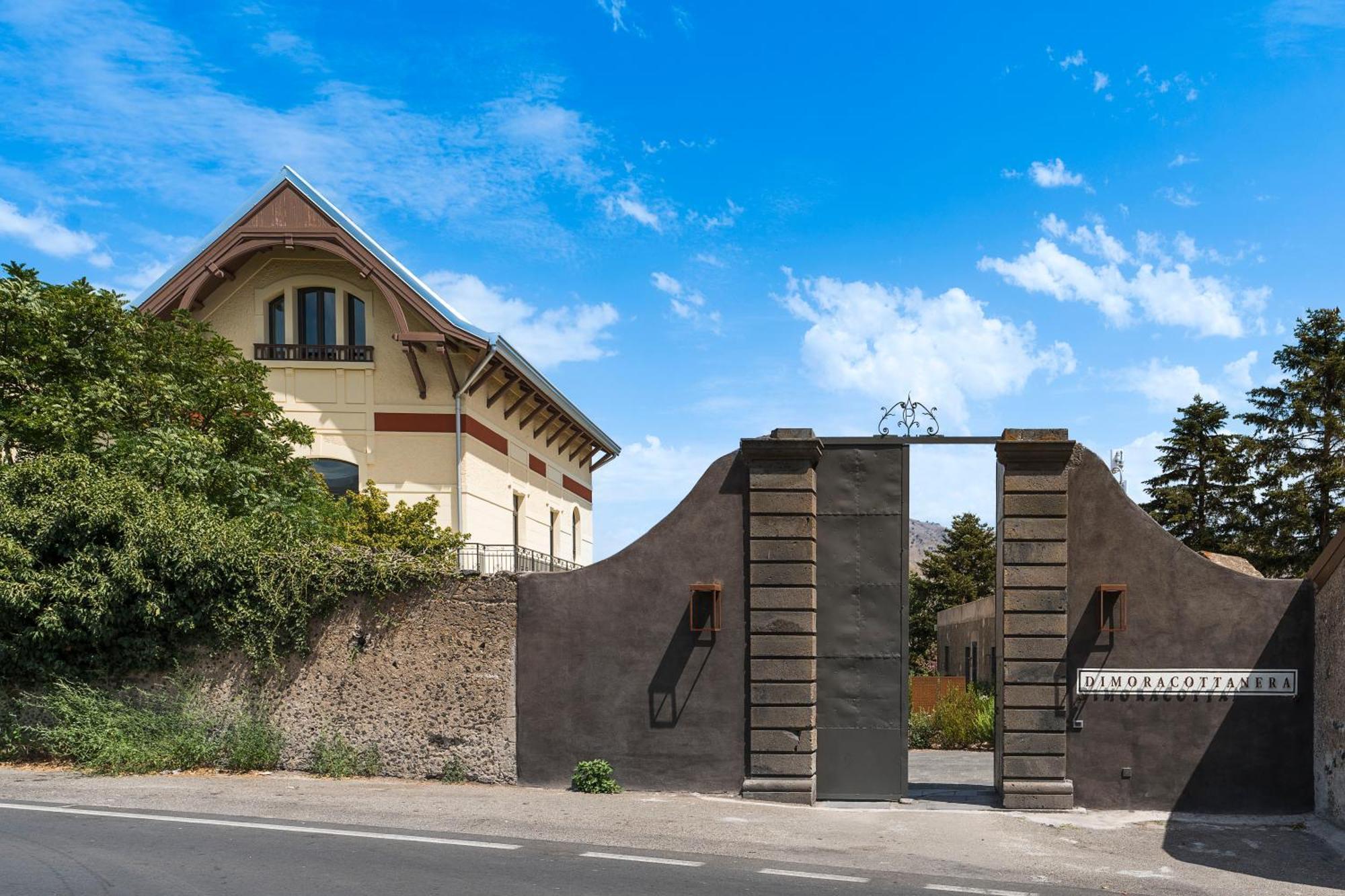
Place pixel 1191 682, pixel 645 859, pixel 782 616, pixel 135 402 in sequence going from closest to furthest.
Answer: pixel 645 859 < pixel 1191 682 < pixel 782 616 < pixel 135 402

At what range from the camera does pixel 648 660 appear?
12570 millimetres

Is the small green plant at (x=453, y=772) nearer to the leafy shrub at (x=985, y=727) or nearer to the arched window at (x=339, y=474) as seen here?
the leafy shrub at (x=985, y=727)

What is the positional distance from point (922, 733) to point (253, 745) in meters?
11.8

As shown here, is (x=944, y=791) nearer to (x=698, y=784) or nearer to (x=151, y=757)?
(x=698, y=784)

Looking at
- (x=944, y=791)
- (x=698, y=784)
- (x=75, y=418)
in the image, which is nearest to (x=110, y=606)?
(x=75, y=418)

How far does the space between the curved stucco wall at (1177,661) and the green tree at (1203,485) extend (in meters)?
28.3

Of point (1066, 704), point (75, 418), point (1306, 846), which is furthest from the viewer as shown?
point (75, 418)

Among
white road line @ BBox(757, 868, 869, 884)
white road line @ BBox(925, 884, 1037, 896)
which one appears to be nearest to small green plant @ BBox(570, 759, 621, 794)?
white road line @ BBox(757, 868, 869, 884)

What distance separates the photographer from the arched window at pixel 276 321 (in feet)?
84.5

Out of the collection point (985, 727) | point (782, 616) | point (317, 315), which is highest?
point (317, 315)

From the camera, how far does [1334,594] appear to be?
1138 cm

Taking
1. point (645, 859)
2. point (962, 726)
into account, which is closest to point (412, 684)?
point (645, 859)

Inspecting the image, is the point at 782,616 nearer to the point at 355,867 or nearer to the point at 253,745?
the point at 355,867

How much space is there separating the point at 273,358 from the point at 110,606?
13.0m
